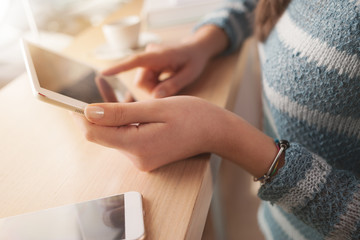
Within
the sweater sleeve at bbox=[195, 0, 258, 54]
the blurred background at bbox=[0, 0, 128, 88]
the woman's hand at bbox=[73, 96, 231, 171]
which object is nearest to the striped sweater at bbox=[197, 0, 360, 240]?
the woman's hand at bbox=[73, 96, 231, 171]

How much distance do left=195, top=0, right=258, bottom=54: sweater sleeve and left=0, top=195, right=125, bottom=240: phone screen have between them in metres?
0.49

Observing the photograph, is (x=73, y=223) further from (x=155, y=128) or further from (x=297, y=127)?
(x=297, y=127)

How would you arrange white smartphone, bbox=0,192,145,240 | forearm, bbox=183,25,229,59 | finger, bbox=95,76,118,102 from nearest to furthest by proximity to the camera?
white smartphone, bbox=0,192,145,240
finger, bbox=95,76,118,102
forearm, bbox=183,25,229,59

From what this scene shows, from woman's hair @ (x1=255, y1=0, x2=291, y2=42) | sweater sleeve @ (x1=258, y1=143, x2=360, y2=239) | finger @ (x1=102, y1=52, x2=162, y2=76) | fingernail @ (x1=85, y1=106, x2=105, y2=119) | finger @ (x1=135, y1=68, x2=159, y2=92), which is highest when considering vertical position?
woman's hair @ (x1=255, y1=0, x2=291, y2=42)

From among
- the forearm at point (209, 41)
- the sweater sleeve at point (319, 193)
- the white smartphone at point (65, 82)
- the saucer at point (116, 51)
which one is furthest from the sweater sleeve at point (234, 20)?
the sweater sleeve at point (319, 193)

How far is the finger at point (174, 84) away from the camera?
544mm

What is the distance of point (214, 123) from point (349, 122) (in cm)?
18

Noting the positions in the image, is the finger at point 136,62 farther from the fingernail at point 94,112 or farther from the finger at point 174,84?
the fingernail at point 94,112

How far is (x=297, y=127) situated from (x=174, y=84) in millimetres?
219

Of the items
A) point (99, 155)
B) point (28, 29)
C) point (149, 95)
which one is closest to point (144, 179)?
point (99, 155)

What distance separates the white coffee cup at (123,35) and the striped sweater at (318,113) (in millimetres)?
356

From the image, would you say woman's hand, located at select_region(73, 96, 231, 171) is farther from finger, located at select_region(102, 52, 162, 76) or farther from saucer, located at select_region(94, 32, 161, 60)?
saucer, located at select_region(94, 32, 161, 60)

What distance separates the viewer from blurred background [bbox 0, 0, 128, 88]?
0.73 metres

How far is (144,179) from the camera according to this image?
0.38 m
